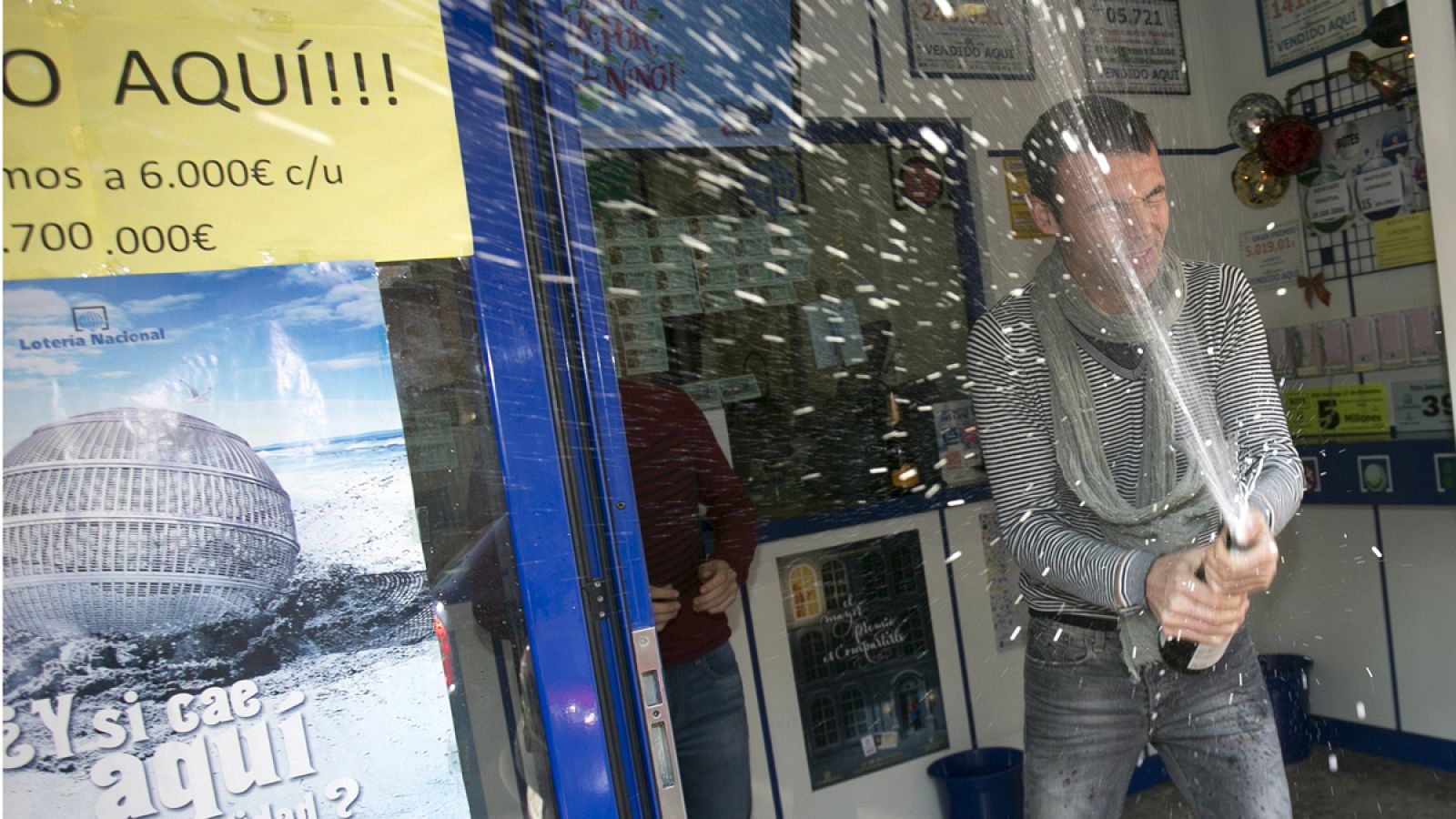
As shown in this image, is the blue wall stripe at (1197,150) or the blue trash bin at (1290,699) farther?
the blue wall stripe at (1197,150)

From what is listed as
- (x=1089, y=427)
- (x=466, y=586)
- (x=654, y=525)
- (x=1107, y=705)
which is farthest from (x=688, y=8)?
(x=466, y=586)

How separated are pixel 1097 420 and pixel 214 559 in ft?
4.01

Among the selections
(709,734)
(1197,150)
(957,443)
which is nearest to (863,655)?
(957,443)

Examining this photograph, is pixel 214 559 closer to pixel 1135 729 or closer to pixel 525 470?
pixel 525 470

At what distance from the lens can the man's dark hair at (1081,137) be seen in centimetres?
160

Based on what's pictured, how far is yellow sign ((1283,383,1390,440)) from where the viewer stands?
3430 mm

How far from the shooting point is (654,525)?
2.08 m

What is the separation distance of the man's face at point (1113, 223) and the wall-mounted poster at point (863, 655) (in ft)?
5.06

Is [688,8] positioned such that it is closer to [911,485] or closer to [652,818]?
[911,485]

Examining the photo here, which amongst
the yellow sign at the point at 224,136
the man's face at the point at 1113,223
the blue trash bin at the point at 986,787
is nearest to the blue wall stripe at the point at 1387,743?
the blue trash bin at the point at 986,787

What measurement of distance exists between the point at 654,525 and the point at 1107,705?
862 millimetres

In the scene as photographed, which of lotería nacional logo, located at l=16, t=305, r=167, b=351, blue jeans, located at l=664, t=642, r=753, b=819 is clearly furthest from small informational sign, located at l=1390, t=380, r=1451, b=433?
lotería nacional logo, located at l=16, t=305, r=167, b=351

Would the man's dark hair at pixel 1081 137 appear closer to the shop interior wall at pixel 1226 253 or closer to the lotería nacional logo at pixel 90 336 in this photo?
the lotería nacional logo at pixel 90 336

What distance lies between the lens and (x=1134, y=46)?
3697 mm
